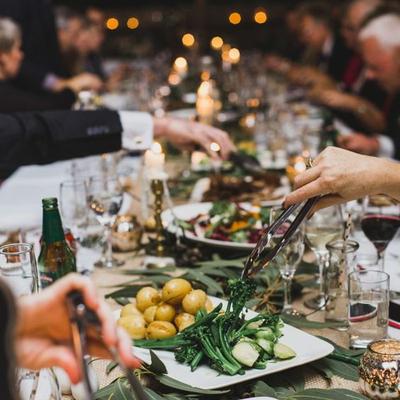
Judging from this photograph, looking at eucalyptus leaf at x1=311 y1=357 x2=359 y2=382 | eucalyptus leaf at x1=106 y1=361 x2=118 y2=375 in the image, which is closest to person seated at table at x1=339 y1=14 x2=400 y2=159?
eucalyptus leaf at x1=311 y1=357 x2=359 y2=382

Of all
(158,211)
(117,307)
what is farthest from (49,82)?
(117,307)

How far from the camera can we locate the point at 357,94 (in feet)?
18.1

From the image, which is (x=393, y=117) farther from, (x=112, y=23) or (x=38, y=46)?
(x=112, y=23)

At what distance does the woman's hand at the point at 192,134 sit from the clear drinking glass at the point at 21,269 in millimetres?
1178

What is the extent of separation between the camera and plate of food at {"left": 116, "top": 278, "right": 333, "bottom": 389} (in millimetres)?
1181

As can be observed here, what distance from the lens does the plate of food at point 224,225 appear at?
186 centimetres

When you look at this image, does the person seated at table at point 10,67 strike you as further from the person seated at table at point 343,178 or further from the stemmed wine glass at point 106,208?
the person seated at table at point 343,178

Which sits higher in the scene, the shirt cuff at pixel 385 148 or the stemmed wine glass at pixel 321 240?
the shirt cuff at pixel 385 148

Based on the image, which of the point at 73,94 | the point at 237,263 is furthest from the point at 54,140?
the point at 73,94

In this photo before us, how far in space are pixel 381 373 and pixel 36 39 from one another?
6.23 metres

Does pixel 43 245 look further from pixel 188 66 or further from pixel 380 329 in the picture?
pixel 188 66

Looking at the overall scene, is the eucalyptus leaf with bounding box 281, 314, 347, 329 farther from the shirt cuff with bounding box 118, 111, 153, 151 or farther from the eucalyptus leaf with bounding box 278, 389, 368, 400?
the shirt cuff with bounding box 118, 111, 153, 151

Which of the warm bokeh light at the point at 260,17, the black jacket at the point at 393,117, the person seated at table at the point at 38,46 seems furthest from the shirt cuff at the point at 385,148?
the warm bokeh light at the point at 260,17

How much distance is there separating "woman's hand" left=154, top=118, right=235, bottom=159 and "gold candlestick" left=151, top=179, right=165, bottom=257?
0.43 metres
